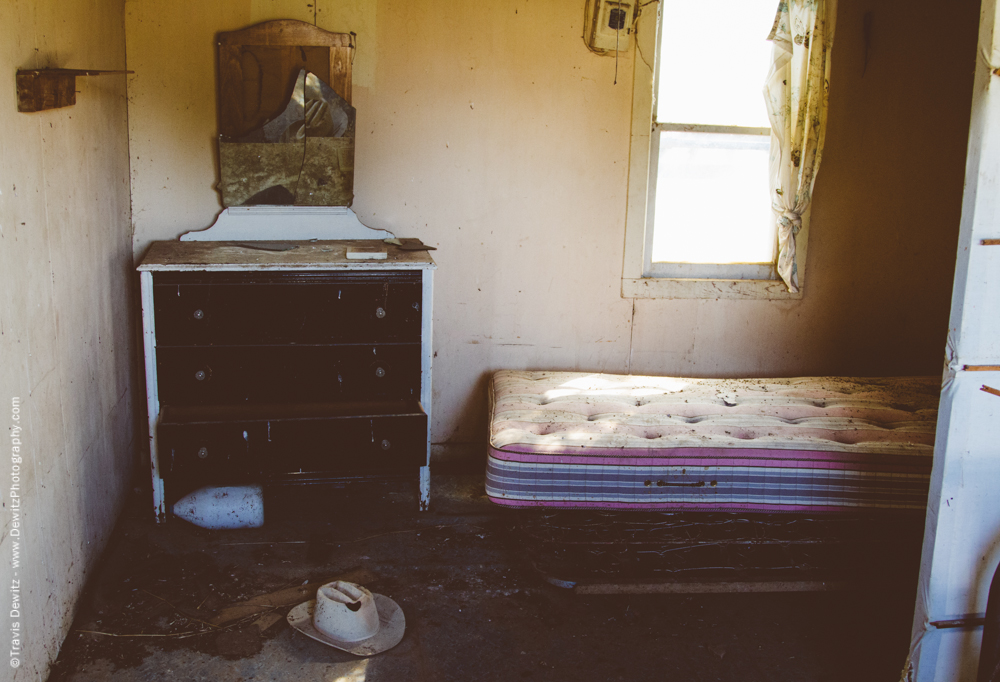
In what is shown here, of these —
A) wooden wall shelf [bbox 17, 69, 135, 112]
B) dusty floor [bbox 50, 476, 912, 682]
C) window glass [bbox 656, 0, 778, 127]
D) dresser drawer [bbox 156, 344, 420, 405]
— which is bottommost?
dusty floor [bbox 50, 476, 912, 682]

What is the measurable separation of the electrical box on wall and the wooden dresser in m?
1.37

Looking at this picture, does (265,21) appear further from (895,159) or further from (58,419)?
(895,159)

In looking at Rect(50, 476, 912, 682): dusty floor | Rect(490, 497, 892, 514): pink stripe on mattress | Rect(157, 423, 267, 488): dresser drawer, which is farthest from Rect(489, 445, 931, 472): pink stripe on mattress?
Rect(157, 423, 267, 488): dresser drawer

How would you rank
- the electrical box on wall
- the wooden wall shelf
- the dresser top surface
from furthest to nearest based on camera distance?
the electrical box on wall
the dresser top surface
the wooden wall shelf

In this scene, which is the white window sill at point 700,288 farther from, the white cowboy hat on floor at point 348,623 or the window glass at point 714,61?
the white cowboy hat on floor at point 348,623

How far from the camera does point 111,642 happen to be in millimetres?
2574

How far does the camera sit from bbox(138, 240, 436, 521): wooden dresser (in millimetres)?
3176

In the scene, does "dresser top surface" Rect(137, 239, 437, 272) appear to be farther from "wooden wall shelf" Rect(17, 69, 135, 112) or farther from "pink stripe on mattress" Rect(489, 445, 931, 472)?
"pink stripe on mattress" Rect(489, 445, 931, 472)

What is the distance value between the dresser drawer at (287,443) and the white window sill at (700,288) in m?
1.33

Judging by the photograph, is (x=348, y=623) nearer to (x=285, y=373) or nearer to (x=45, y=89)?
(x=285, y=373)

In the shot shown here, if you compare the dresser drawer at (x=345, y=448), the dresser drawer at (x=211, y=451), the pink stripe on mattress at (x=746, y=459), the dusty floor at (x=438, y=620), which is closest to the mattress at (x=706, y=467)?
the pink stripe on mattress at (x=746, y=459)

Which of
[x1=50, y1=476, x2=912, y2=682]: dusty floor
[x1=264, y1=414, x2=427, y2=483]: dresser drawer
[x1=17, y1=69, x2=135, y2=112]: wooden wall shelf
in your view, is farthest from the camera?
[x1=264, y1=414, x2=427, y2=483]: dresser drawer

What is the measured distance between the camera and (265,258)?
3.28 m

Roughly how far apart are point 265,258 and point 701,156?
217 cm
